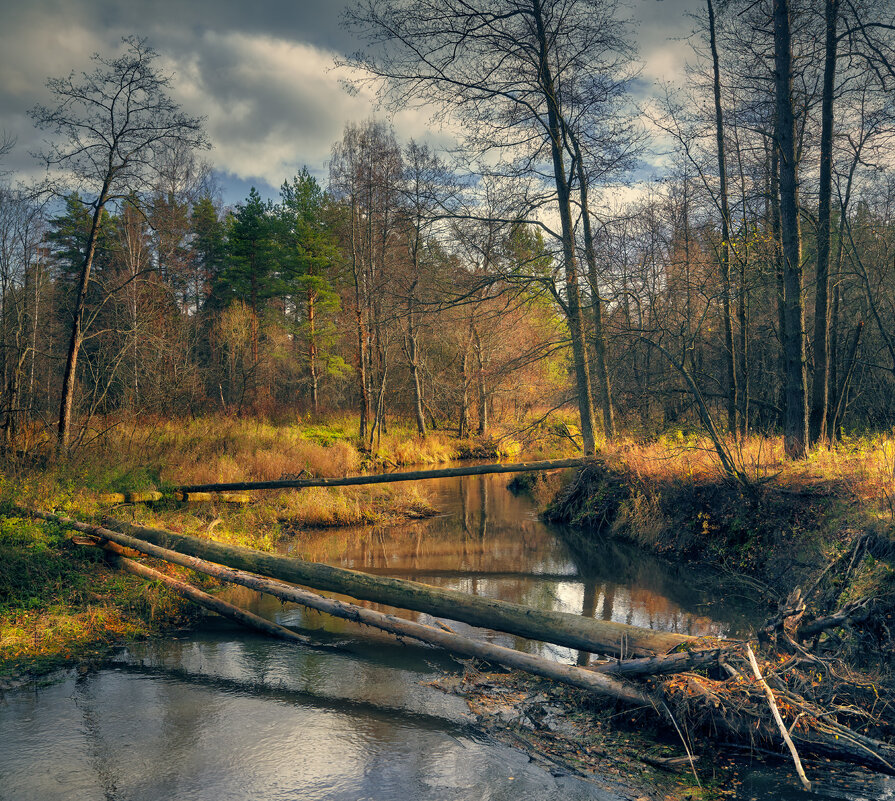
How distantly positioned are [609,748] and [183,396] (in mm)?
23369

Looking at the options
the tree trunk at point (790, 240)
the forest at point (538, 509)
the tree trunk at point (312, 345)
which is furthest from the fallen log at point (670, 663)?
the tree trunk at point (312, 345)

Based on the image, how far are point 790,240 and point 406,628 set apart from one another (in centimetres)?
1032

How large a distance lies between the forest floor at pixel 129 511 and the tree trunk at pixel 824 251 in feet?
30.8

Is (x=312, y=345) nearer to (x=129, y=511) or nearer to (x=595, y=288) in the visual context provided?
(x=595, y=288)

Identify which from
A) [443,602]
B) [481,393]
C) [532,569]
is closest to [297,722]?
[443,602]

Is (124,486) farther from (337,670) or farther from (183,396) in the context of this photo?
(183,396)

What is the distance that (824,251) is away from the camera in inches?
491

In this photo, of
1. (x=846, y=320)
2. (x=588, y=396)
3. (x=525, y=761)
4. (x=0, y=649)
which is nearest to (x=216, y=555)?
(x=0, y=649)

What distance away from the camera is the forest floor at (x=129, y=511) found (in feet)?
23.5

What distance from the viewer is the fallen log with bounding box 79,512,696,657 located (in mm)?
5637

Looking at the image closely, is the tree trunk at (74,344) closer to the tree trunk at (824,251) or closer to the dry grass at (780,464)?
the dry grass at (780,464)

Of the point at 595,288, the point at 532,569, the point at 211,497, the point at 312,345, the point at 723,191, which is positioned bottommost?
the point at 532,569

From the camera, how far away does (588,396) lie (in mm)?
14758

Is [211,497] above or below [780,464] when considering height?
below
